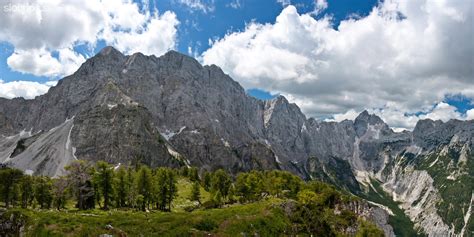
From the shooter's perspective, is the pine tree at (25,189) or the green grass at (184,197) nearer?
the pine tree at (25,189)

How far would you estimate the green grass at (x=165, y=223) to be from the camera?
147 ft

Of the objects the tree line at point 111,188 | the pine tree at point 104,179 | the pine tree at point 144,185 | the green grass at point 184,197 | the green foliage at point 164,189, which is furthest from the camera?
the green grass at point 184,197

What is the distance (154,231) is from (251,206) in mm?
22409

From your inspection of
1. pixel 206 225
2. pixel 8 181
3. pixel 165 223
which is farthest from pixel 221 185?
pixel 165 223

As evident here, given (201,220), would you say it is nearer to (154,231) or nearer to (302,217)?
(154,231)

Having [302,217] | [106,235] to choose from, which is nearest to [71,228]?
[106,235]

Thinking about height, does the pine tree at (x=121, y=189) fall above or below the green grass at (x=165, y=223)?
above

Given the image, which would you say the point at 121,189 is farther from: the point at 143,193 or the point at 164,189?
the point at 164,189

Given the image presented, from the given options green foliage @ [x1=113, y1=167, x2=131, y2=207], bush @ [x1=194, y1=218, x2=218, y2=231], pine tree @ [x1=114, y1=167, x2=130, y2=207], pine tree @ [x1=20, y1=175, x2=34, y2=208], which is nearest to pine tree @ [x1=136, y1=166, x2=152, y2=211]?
green foliage @ [x1=113, y1=167, x2=131, y2=207]

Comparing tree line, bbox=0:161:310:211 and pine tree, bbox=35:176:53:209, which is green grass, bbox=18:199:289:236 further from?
pine tree, bbox=35:176:53:209

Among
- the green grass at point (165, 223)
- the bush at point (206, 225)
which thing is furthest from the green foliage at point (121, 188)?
the bush at point (206, 225)

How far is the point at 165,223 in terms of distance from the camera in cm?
5156

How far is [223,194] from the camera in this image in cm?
12381

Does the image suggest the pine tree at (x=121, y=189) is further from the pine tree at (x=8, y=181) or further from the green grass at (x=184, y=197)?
the pine tree at (x=8, y=181)
